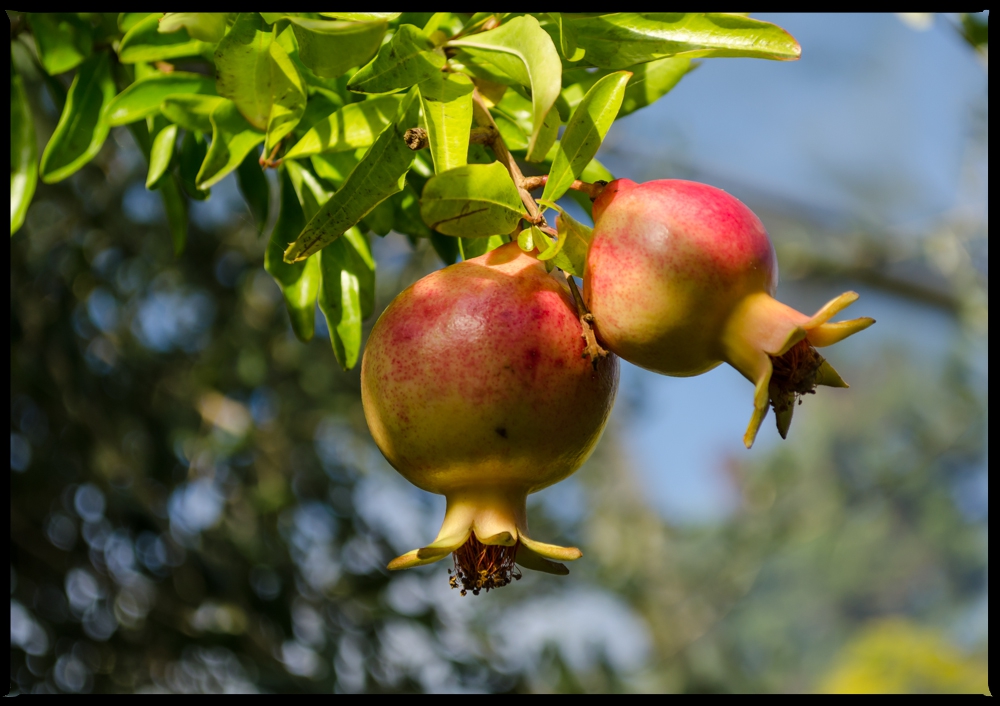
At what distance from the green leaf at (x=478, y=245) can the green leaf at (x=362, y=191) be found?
0.12m

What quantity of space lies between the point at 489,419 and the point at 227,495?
1759mm

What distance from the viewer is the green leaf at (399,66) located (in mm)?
479

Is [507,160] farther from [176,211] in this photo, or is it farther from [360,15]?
[176,211]

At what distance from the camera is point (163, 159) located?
2.22ft

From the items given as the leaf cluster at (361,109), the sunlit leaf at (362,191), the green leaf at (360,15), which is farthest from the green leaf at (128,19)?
the sunlit leaf at (362,191)

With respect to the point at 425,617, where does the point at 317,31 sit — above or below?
above

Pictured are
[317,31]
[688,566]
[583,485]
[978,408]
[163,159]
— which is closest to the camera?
[317,31]

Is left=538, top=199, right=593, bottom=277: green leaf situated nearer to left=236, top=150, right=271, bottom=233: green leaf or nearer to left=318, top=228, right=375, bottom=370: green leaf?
left=318, top=228, right=375, bottom=370: green leaf

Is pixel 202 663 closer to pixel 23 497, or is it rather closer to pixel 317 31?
pixel 23 497

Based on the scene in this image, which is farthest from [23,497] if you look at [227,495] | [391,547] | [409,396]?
[409,396]

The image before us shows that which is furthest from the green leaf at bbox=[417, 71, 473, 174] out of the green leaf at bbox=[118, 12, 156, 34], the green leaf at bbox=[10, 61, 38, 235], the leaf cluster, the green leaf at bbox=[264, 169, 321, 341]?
the green leaf at bbox=[10, 61, 38, 235]

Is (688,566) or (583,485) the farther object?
(688,566)

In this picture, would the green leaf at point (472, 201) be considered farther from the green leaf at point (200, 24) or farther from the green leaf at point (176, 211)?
the green leaf at point (176, 211)

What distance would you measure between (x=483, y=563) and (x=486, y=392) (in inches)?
5.0
